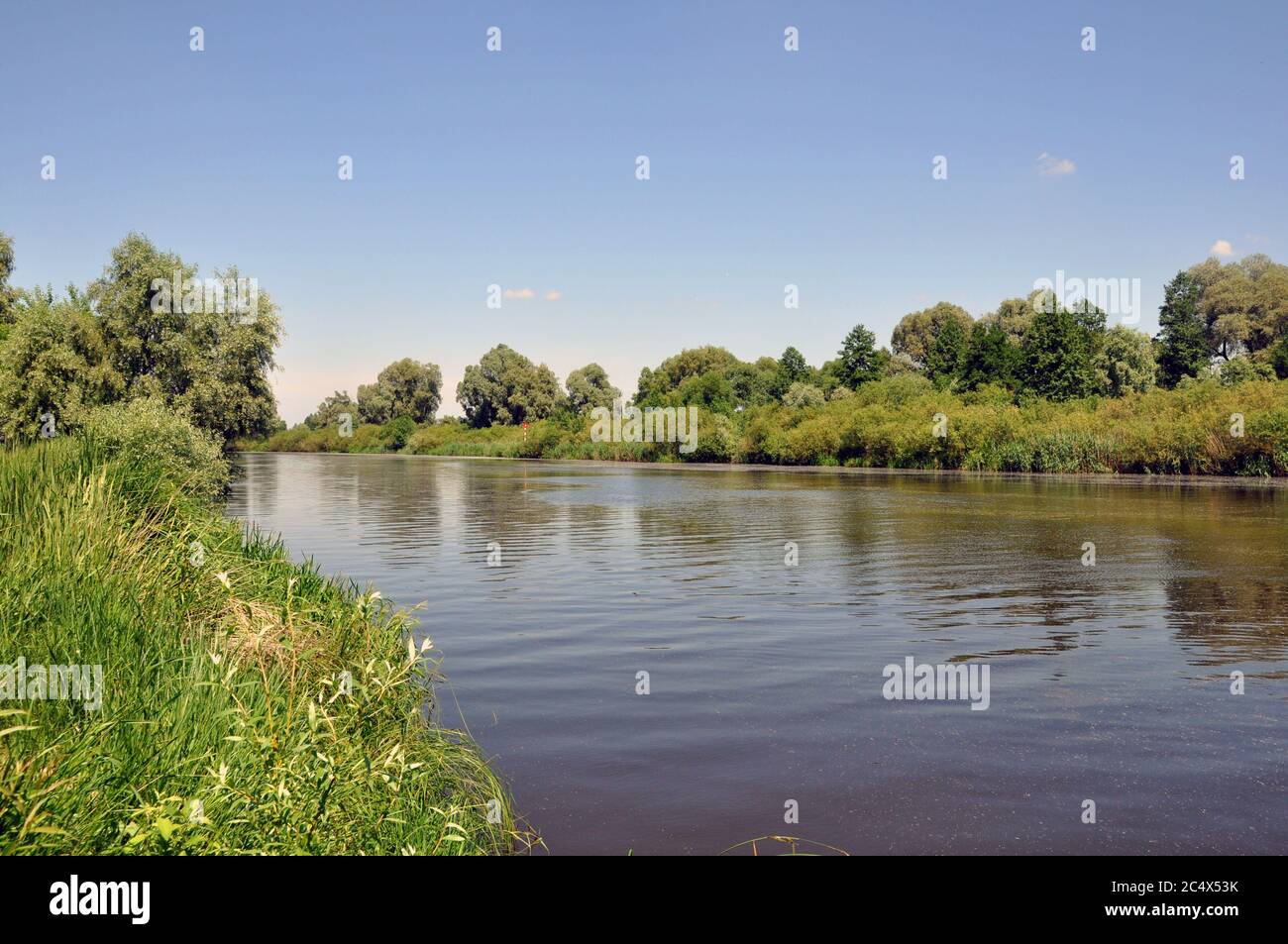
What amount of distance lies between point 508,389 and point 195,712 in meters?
167

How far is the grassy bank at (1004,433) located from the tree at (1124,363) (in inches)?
479

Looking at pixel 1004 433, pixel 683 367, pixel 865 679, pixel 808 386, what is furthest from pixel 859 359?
pixel 865 679

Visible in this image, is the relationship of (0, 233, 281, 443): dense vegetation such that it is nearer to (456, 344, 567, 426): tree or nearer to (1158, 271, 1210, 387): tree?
(1158, 271, 1210, 387): tree

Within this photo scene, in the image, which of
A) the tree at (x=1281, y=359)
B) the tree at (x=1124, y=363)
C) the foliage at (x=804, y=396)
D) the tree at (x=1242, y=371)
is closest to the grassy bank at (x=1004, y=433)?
the foliage at (x=804, y=396)

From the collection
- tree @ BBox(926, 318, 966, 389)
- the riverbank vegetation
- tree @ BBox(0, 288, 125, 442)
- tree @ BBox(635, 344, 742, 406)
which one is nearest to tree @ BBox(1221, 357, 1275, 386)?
the riverbank vegetation

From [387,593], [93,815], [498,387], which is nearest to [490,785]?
[93,815]

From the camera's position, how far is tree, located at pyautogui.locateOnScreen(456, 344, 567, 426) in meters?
171

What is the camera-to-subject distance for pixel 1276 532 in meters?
32.0

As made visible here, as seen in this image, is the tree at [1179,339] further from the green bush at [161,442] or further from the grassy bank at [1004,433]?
the green bush at [161,442]

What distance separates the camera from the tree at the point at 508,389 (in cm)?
17088

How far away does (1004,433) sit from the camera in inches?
3196

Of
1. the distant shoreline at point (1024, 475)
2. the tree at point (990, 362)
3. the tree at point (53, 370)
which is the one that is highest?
the tree at point (990, 362)
